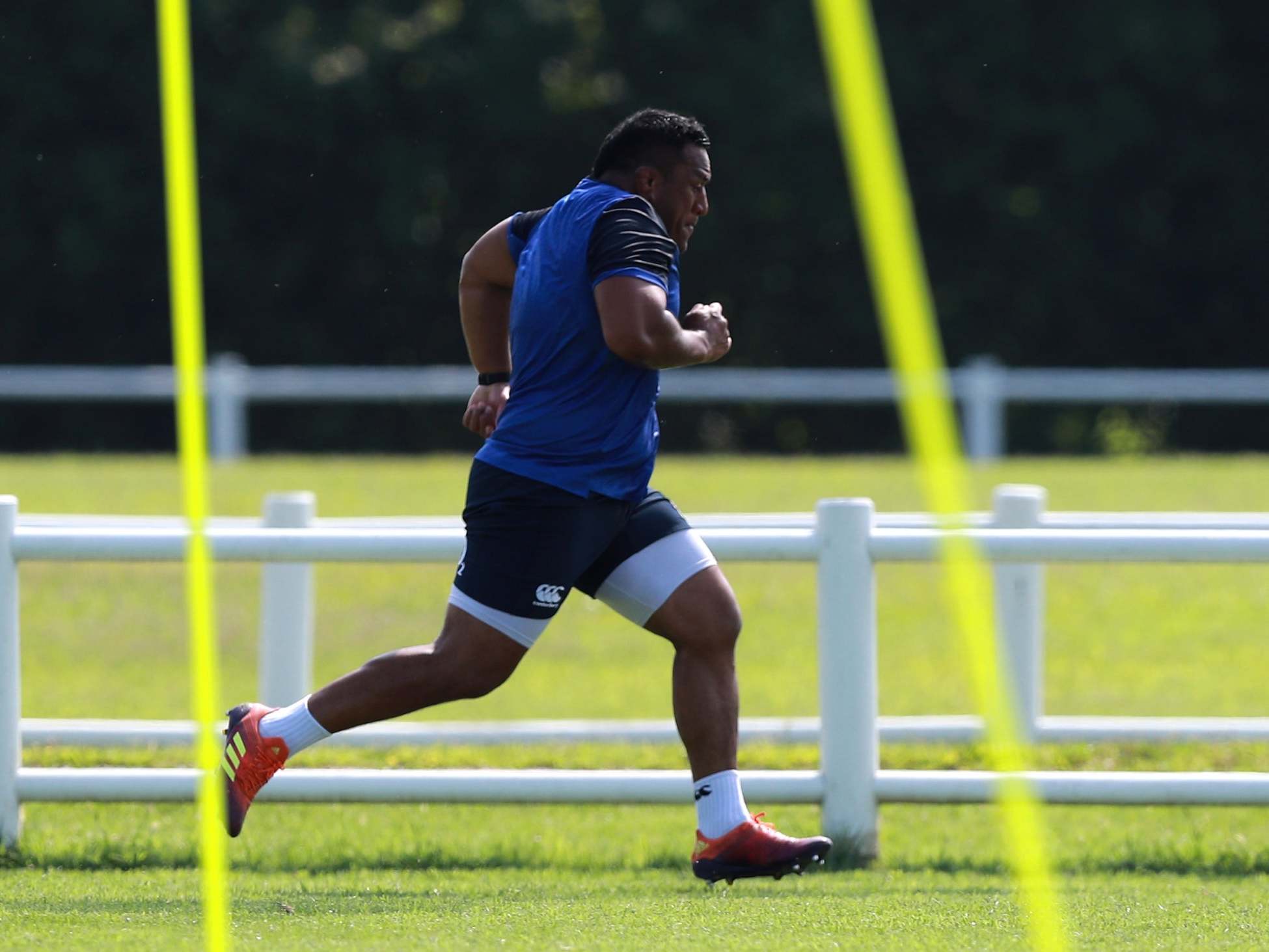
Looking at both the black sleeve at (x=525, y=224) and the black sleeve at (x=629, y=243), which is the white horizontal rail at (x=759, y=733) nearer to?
the black sleeve at (x=525, y=224)

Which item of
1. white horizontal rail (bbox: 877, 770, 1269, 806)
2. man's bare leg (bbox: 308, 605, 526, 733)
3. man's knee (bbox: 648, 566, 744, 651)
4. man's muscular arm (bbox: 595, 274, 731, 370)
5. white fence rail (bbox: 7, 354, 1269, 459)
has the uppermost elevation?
man's muscular arm (bbox: 595, 274, 731, 370)

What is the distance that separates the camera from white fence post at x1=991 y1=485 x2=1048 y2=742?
26.6 ft

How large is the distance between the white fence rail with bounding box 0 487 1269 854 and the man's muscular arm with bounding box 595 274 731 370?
3.88 ft

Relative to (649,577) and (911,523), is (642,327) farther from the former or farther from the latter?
(911,523)

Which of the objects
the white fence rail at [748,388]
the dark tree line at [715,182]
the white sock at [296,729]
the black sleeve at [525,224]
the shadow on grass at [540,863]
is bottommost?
the shadow on grass at [540,863]

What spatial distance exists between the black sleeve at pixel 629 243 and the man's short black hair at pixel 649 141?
0.57 ft

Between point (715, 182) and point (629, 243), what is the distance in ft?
76.6

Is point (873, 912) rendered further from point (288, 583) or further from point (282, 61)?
point (282, 61)

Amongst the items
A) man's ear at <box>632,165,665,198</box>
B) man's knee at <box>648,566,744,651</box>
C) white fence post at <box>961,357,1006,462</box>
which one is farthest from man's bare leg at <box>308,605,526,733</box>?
white fence post at <box>961,357,1006,462</box>

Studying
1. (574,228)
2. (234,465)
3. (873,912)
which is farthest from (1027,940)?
(234,465)

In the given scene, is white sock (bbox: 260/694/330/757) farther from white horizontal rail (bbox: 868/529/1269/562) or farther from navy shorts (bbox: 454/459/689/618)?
white horizontal rail (bbox: 868/529/1269/562)

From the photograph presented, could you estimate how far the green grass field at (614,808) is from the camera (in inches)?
194

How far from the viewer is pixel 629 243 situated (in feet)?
16.6

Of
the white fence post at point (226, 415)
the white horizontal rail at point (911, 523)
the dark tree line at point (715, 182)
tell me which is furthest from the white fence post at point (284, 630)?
the dark tree line at point (715, 182)
